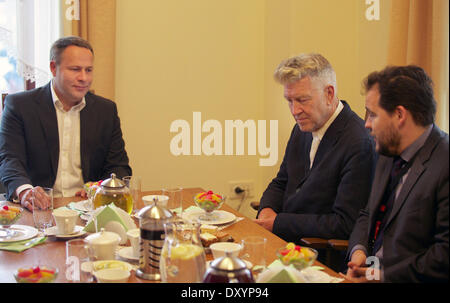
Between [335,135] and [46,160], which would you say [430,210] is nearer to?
[335,135]

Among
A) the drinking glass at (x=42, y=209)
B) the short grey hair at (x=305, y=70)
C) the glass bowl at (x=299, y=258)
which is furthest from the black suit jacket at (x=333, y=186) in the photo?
the drinking glass at (x=42, y=209)

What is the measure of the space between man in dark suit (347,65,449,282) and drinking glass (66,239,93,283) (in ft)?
2.62

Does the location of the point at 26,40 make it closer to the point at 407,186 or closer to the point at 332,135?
the point at 332,135

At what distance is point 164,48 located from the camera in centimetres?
364

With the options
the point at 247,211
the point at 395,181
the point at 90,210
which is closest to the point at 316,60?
the point at 395,181

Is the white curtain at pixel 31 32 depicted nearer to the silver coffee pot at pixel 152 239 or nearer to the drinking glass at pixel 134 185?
the drinking glass at pixel 134 185

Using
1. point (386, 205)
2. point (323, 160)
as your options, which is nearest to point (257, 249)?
point (386, 205)

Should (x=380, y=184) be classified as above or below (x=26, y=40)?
below

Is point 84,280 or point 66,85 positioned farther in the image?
point 66,85

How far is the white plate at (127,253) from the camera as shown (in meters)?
1.63

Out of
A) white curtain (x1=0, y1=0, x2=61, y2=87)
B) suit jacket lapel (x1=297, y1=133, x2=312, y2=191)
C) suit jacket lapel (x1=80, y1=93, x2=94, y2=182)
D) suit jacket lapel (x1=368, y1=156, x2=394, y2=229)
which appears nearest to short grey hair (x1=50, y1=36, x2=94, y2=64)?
suit jacket lapel (x1=80, y1=93, x2=94, y2=182)

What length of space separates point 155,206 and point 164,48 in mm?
2318

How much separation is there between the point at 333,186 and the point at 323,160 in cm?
13

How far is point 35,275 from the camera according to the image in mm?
1345
